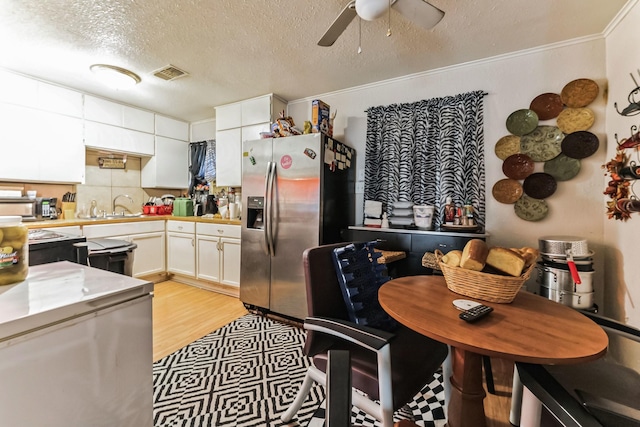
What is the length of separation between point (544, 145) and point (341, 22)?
74.8 inches

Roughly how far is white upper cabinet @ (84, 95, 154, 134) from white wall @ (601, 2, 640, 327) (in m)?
4.85

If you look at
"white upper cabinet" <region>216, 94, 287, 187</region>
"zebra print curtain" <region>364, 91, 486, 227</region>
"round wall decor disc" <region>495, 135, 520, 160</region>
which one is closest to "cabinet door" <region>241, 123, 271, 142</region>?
"white upper cabinet" <region>216, 94, 287, 187</region>

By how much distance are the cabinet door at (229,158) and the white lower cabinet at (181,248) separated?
74 cm

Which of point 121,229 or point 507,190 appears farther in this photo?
point 121,229

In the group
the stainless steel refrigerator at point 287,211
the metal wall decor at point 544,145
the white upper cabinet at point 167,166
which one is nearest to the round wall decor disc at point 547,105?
the metal wall decor at point 544,145

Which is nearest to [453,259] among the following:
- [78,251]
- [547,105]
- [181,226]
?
[547,105]

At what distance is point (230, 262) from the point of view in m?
3.18

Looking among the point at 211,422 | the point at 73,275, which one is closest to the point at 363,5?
the point at 73,275

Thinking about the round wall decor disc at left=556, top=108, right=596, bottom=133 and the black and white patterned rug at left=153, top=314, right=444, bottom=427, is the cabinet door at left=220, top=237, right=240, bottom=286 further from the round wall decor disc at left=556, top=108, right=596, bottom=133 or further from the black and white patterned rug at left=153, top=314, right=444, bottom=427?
the round wall decor disc at left=556, top=108, right=596, bottom=133

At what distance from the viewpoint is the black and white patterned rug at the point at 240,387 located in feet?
4.74

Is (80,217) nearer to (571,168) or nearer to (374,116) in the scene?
(374,116)

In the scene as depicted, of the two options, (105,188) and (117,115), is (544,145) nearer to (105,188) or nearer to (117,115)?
(117,115)

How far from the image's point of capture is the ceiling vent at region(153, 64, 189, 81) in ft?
8.62

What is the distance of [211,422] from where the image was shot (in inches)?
55.9
